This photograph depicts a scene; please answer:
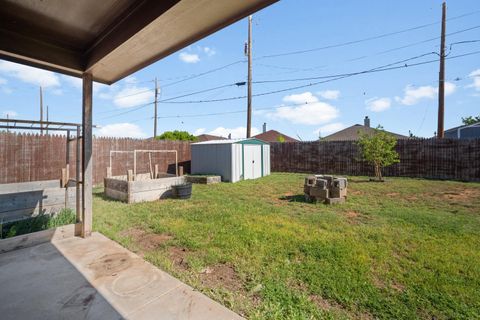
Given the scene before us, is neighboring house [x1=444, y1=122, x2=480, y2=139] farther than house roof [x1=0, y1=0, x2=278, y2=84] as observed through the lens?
Yes

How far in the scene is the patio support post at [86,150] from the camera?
331 centimetres

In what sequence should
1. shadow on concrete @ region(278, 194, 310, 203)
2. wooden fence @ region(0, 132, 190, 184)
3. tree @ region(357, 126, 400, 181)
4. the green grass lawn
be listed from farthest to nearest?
1. tree @ region(357, 126, 400, 181)
2. wooden fence @ region(0, 132, 190, 184)
3. shadow on concrete @ region(278, 194, 310, 203)
4. the green grass lawn

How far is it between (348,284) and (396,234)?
202 cm

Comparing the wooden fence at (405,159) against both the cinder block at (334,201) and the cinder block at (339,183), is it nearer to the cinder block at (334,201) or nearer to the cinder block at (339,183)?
the cinder block at (339,183)

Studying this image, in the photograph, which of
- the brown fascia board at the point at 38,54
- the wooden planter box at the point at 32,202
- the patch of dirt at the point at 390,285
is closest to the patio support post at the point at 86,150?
the brown fascia board at the point at 38,54

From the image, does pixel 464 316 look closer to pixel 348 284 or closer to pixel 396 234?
pixel 348 284

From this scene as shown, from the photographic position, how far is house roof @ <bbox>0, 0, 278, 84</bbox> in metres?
1.79

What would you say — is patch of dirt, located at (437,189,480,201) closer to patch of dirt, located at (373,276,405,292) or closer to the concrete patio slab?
patch of dirt, located at (373,276,405,292)

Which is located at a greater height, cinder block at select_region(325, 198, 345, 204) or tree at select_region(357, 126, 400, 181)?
tree at select_region(357, 126, 400, 181)

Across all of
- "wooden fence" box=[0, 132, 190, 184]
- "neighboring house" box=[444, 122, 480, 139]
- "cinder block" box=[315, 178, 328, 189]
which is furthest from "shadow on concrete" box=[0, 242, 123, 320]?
"neighboring house" box=[444, 122, 480, 139]

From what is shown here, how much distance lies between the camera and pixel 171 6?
167cm

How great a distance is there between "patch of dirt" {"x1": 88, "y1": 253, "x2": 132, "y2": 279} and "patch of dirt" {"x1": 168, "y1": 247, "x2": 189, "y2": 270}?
0.50 meters

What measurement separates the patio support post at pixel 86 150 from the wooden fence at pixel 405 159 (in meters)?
11.4

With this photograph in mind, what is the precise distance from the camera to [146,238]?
3613 mm
